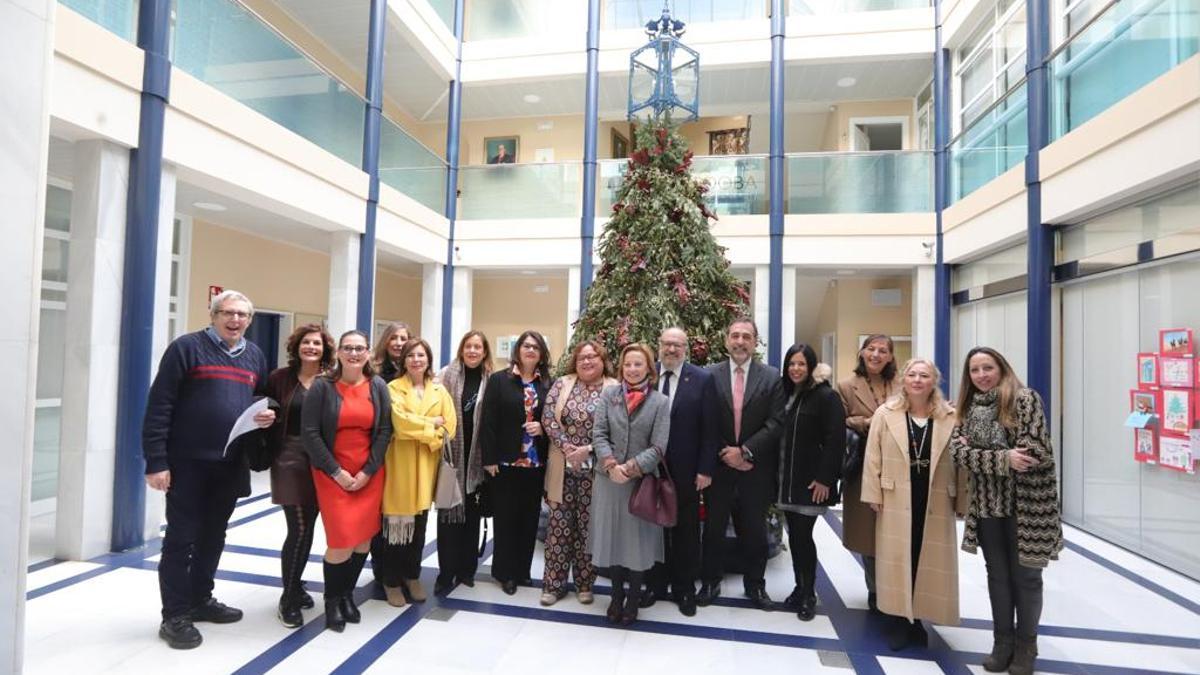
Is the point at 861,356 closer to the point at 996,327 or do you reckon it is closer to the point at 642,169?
the point at 642,169

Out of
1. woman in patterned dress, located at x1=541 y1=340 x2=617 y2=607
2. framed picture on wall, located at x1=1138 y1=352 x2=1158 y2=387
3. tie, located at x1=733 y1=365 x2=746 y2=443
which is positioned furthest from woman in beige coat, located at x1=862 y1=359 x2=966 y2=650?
framed picture on wall, located at x1=1138 y1=352 x2=1158 y2=387

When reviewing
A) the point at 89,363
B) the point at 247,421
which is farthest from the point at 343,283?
the point at 247,421

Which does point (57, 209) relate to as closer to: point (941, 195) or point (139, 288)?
point (139, 288)

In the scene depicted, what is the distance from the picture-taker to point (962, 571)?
15.6 ft

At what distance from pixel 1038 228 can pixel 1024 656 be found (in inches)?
192

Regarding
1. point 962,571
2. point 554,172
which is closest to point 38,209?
point 962,571

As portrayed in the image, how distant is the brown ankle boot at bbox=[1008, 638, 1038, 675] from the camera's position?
3.02m

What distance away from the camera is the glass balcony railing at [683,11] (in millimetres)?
10438

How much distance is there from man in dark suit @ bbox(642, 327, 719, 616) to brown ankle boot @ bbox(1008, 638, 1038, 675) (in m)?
1.66

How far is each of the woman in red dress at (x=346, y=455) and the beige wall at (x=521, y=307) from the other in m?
9.66

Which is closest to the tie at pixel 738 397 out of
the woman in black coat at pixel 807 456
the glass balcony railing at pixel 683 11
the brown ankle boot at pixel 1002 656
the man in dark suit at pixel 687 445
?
the man in dark suit at pixel 687 445

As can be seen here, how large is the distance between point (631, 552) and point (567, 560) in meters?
0.62

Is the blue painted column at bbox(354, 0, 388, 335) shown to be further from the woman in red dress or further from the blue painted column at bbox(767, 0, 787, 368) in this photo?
the blue painted column at bbox(767, 0, 787, 368)

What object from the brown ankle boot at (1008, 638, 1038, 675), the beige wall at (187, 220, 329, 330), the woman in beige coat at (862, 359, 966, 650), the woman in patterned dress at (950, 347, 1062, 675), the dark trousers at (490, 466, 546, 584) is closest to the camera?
the woman in patterned dress at (950, 347, 1062, 675)
